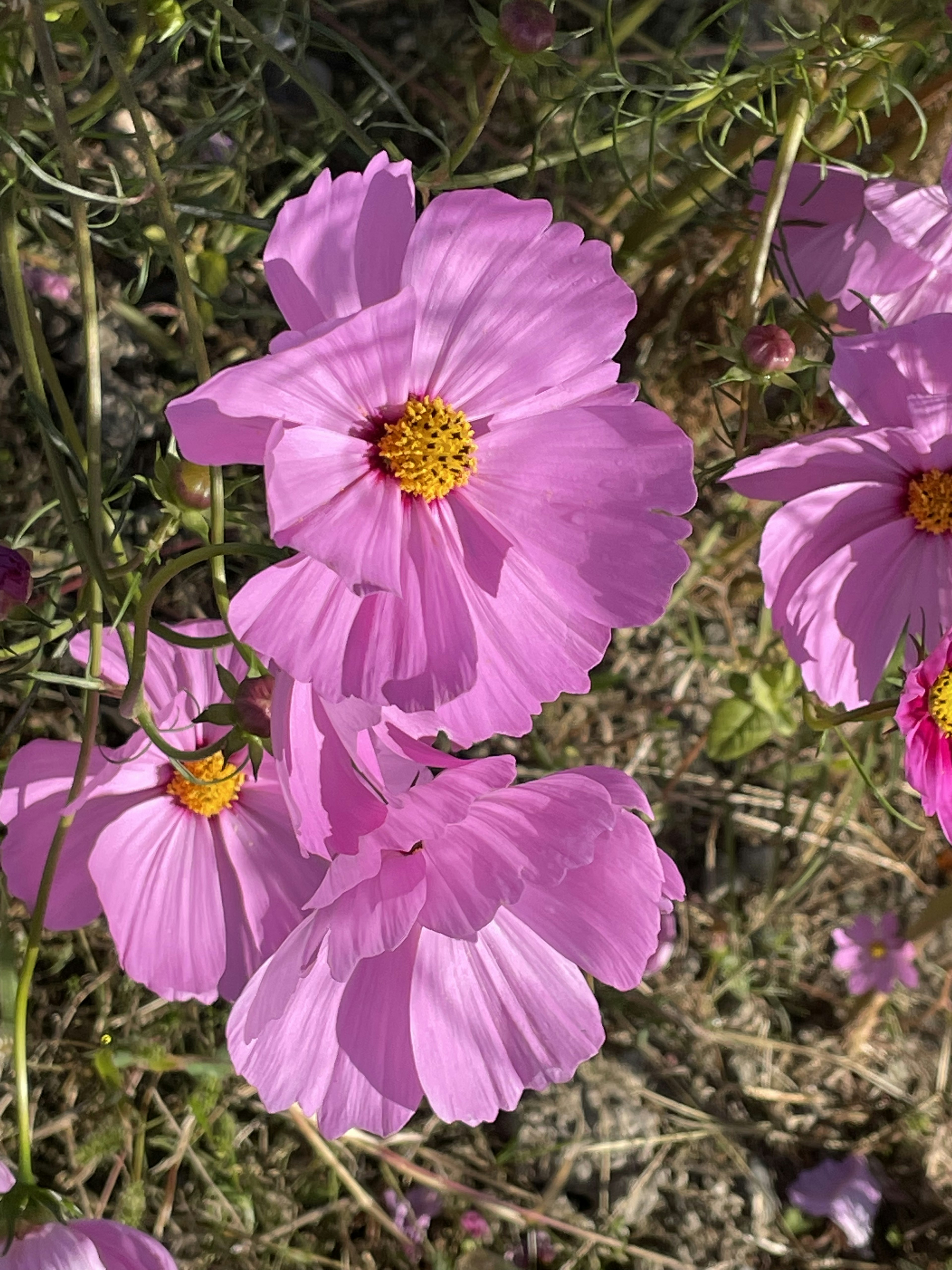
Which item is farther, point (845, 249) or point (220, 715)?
point (845, 249)

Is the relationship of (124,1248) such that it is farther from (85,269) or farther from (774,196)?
(774,196)

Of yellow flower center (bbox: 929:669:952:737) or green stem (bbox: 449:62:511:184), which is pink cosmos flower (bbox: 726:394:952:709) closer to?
yellow flower center (bbox: 929:669:952:737)

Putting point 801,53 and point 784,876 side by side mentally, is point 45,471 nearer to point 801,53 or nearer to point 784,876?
point 801,53

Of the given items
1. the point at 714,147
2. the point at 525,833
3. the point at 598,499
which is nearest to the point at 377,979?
the point at 525,833

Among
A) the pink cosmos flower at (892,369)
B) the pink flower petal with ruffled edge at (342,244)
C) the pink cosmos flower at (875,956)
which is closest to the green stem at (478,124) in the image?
the pink flower petal with ruffled edge at (342,244)

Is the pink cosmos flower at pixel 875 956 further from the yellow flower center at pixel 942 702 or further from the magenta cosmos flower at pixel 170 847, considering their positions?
the magenta cosmos flower at pixel 170 847

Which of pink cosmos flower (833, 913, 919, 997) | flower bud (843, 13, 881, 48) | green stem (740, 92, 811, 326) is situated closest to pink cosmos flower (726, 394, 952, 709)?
green stem (740, 92, 811, 326)

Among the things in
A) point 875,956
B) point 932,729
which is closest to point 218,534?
point 932,729
